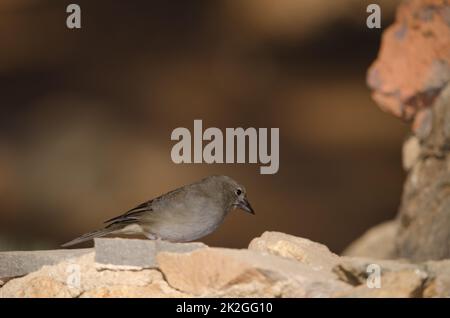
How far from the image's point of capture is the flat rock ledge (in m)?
1.99

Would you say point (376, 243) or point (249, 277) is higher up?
point (249, 277)

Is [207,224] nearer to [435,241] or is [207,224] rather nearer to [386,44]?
[435,241]

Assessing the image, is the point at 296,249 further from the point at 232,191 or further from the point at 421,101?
the point at 421,101

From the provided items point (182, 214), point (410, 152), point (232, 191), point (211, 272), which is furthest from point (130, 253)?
point (410, 152)

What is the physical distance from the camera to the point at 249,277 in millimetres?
1993

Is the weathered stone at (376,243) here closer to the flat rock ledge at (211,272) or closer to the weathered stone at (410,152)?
the weathered stone at (410,152)

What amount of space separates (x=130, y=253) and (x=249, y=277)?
1.25 ft

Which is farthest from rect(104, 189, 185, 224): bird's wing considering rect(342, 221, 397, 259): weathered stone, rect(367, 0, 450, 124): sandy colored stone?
rect(342, 221, 397, 259): weathered stone

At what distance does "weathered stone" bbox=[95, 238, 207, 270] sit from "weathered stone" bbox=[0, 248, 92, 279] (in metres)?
Result: 0.18

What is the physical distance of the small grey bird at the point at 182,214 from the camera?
266 centimetres

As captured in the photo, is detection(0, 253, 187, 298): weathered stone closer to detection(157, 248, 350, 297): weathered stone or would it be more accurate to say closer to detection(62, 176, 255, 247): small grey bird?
detection(157, 248, 350, 297): weathered stone

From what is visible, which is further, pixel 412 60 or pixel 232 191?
pixel 412 60
